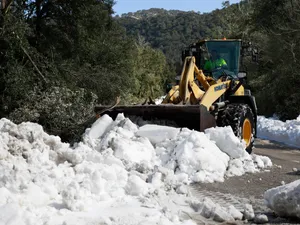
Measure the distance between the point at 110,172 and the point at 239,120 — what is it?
14.7 feet

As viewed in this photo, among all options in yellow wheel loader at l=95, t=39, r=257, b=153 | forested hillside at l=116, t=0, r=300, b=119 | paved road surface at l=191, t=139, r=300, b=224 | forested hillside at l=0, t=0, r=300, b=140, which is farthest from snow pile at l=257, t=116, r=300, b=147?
paved road surface at l=191, t=139, r=300, b=224

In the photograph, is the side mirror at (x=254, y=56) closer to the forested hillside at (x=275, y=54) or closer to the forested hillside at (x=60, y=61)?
the forested hillside at (x=60, y=61)

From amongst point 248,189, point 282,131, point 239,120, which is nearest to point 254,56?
point 239,120

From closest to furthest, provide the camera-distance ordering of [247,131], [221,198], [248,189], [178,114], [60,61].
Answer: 1. [221,198]
2. [248,189]
3. [178,114]
4. [247,131]
5. [60,61]

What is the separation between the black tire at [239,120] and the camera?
981 cm

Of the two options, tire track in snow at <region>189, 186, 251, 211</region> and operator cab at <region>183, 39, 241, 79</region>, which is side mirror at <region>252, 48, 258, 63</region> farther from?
tire track in snow at <region>189, 186, 251, 211</region>

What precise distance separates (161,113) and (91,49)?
24.1 feet

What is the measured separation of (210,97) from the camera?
32.8ft

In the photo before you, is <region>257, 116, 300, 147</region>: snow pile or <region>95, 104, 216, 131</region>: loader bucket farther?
<region>257, 116, 300, 147</region>: snow pile

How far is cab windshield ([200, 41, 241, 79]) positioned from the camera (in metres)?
11.4

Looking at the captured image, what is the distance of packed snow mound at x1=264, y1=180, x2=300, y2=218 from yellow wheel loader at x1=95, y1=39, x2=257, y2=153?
3825 millimetres

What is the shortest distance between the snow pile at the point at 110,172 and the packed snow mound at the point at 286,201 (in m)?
0.49

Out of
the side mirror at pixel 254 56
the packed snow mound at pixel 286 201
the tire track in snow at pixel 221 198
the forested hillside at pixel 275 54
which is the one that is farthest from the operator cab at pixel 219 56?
the forested hillside at pixel 275 54

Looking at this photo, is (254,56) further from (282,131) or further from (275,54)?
(275,54)
